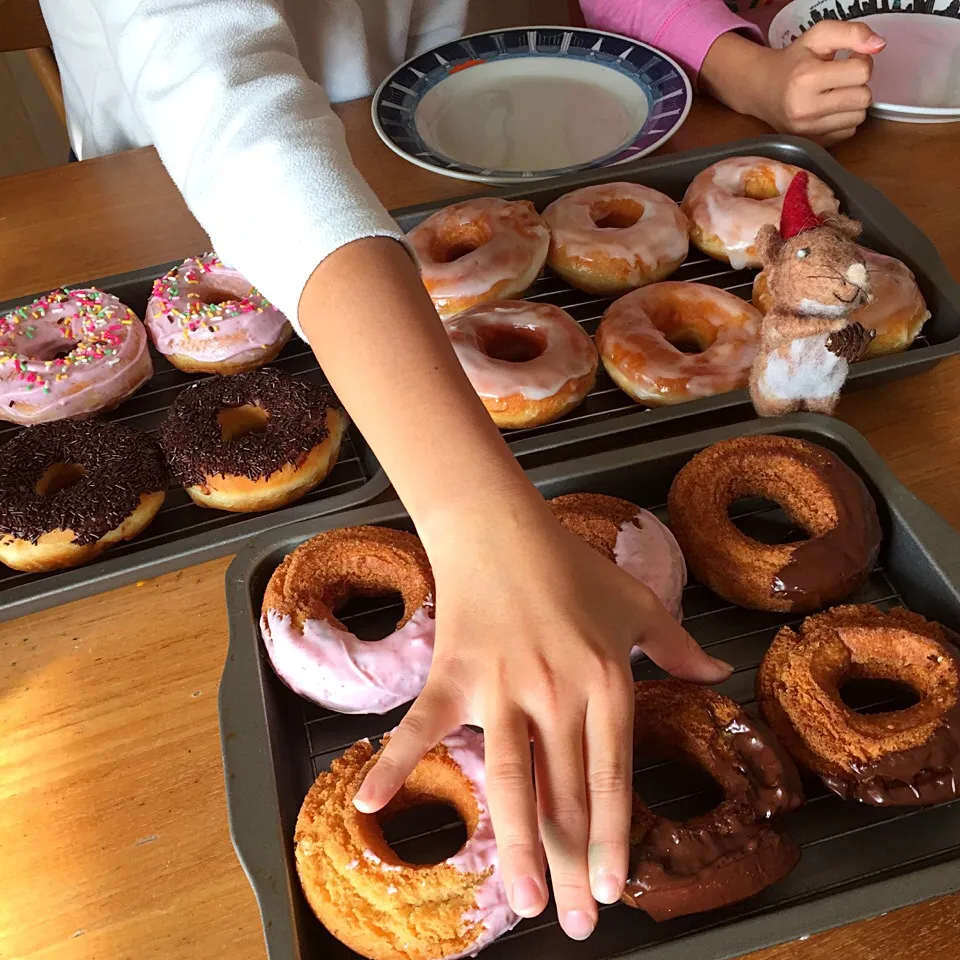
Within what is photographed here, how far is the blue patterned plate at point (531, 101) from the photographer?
1.77 metres

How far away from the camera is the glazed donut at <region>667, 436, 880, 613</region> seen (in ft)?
3.41

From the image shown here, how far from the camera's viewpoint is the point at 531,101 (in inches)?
74.4

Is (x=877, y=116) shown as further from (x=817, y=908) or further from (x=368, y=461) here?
(x=817, y=908)

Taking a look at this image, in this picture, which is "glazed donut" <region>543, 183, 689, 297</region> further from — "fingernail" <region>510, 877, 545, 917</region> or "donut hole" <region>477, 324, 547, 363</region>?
"fingernail" <region>510, 877, 545, 917</region>

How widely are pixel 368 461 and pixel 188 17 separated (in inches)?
25.0

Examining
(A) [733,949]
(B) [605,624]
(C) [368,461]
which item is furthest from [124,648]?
(A) [733,949]

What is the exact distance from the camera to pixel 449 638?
2.52ft

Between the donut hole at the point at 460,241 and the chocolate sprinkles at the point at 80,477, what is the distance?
58cm

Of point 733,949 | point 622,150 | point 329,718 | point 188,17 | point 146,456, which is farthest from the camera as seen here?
point 622,150

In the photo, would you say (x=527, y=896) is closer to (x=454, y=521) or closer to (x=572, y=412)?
(x=454, y=521)

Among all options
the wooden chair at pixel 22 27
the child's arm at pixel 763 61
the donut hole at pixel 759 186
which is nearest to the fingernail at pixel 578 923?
the donut hole at pixel 759 186

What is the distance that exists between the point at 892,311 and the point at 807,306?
34cm

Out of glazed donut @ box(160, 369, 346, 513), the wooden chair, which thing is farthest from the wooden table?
the wooden chair

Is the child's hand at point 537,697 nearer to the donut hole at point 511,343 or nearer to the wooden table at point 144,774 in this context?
the wooden table at point 144,774
